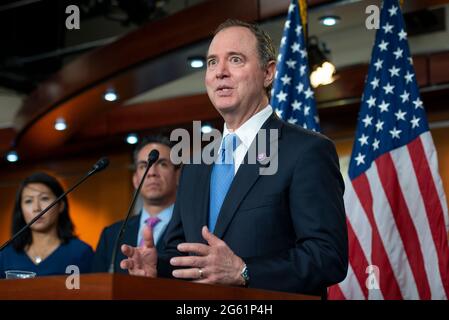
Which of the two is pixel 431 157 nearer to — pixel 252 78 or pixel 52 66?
pixel 252 78

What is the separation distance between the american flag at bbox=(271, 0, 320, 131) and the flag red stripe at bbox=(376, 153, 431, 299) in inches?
17.2

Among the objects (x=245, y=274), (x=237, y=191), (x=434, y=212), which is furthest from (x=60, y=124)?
(x=245, y=274)

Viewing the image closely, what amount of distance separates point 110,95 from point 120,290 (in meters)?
5.86

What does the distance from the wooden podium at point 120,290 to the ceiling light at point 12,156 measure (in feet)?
25.5

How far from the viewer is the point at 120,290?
1.60 metres

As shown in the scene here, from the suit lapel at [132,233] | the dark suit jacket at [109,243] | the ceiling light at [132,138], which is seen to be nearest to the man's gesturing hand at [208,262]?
the dark suit jacket at [109,243]

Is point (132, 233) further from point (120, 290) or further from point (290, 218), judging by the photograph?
point (120, 290)

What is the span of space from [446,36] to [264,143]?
4820 millimetres

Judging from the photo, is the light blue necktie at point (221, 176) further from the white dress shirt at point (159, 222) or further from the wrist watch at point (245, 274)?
the white dress shirt at point (159, 222)

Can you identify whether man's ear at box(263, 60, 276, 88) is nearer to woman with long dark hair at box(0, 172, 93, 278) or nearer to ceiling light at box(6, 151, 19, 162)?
woman with long dark hair at box(0, 172, 93, 278)

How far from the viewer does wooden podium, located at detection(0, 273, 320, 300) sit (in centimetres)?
161

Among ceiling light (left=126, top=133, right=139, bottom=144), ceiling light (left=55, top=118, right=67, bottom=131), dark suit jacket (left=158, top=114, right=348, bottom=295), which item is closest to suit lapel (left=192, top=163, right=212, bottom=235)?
dark suit jacket (left=158, top=114, right=348, bottom=295)

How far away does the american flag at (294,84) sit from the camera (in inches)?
178

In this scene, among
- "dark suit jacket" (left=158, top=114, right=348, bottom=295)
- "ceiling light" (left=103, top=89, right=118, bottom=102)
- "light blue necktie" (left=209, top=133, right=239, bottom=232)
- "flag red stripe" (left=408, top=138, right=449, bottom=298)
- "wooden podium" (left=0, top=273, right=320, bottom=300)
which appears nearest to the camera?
"wooden podium" (left=0, top=273, right=320, bottom=300)
